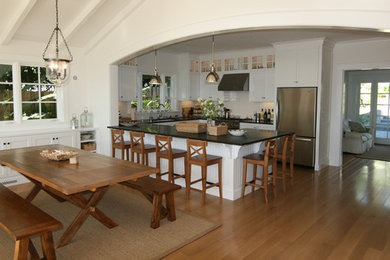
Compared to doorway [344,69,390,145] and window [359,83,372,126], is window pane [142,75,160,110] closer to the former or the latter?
doorway [344,69,390,145]

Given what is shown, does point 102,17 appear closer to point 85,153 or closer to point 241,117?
point 85,153

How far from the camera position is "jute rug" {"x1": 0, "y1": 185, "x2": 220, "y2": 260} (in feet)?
10.8

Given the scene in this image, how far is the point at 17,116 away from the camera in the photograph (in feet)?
20.3

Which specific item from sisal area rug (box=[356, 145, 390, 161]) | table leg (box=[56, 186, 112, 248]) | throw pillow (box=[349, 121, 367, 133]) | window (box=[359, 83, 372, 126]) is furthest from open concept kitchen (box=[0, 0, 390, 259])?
window (box=[359, 83, 372, 126])

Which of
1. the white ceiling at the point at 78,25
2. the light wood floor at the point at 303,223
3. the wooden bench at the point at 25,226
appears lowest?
the light wood floor at the point at 303,223

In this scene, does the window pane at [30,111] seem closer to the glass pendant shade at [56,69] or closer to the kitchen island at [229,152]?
the kitchen island at [229,152]

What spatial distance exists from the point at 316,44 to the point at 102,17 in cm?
435

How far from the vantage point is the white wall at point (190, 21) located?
3.70 metres

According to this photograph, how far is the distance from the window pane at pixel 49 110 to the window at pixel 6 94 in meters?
0.60

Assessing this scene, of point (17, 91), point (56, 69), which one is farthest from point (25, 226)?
point (17, 91)

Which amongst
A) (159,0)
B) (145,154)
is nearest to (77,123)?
(145,154)

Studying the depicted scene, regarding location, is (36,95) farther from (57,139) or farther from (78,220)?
(78,220)

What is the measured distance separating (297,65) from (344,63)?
106 cm

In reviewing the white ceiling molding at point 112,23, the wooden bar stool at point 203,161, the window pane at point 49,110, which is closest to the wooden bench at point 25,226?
the wooden bar stool at point 203,161
